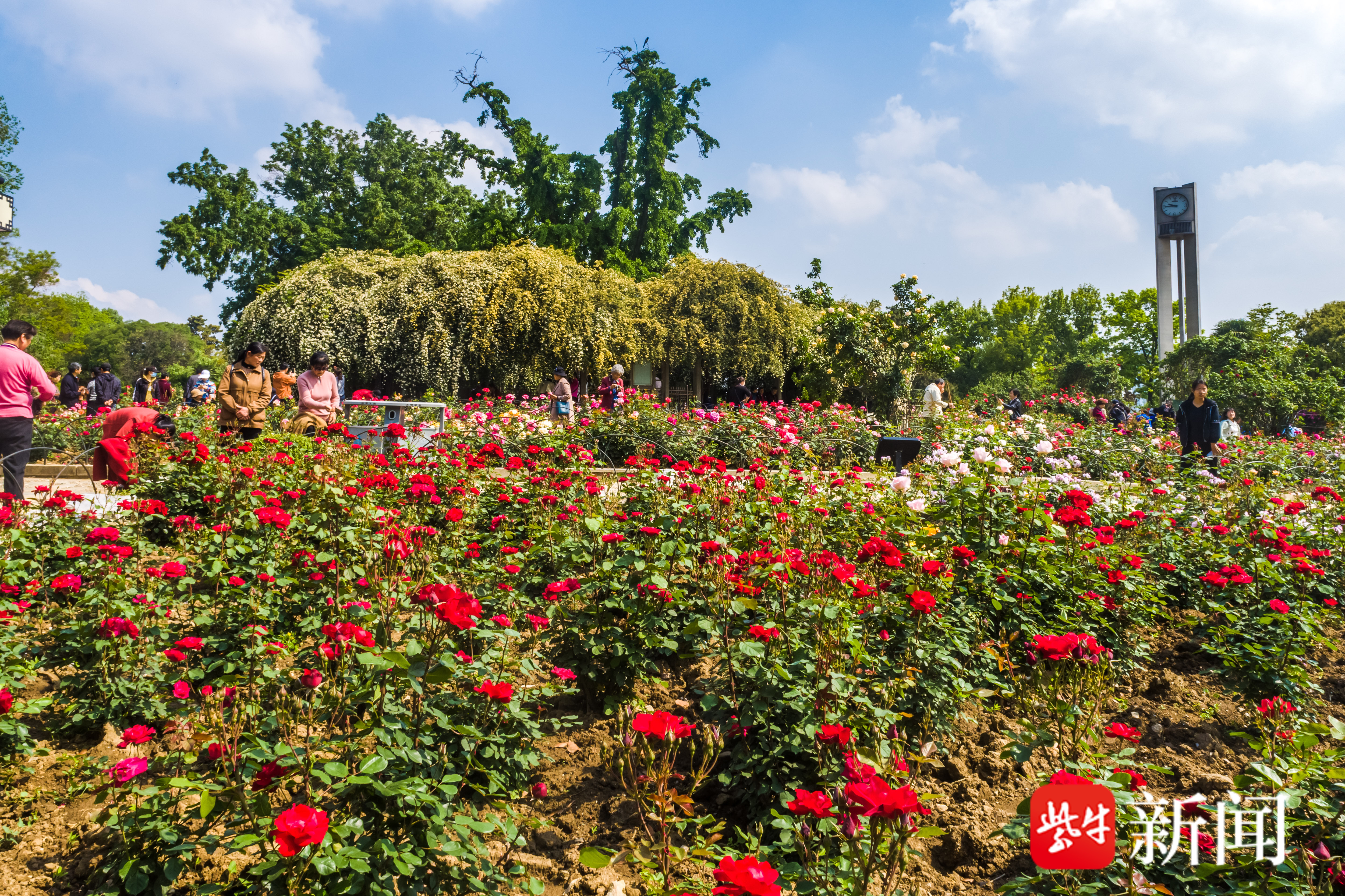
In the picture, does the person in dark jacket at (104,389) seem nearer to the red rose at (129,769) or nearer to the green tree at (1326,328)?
the red rose at (129,769)

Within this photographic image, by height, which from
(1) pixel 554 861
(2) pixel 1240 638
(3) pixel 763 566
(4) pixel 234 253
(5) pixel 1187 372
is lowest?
(1) pixel 554 861

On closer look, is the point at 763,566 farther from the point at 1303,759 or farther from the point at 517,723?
the point at 1303,759

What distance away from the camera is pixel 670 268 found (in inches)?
838

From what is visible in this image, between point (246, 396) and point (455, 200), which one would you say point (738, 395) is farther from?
point (455, 200)

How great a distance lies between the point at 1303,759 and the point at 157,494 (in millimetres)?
5188

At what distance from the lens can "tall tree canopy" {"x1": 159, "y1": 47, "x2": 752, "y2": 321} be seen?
952 inches

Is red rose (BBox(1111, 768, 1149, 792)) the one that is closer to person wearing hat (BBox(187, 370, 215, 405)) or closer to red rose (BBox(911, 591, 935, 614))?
red rose (BBox(911, 591, 935, 614))

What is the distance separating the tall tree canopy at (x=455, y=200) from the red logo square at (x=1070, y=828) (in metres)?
22.5

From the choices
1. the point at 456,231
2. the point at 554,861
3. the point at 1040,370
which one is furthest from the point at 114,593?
the point at 1040,370

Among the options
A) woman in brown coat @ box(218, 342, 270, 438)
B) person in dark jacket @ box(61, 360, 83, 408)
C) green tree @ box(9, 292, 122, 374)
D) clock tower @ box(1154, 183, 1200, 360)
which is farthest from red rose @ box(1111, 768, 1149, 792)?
clock tower @ box(1154, 183, 1200, 360)

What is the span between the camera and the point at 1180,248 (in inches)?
1219

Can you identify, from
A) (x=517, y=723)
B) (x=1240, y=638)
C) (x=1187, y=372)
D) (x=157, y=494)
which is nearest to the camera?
(x=517, y=723)

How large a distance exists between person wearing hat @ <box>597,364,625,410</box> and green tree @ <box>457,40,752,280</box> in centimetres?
1374

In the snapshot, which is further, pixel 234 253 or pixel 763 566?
pixel 234 253
